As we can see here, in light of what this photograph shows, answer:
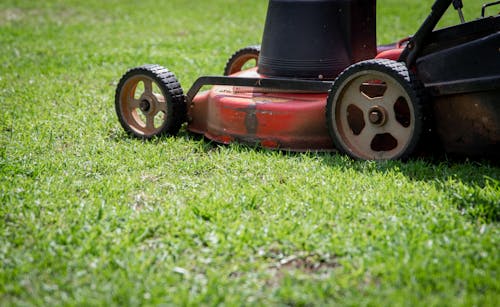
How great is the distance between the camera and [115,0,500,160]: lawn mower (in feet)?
12.4

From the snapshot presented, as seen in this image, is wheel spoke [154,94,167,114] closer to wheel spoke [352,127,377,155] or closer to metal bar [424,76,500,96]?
wheel spoke [352,127,377,155]

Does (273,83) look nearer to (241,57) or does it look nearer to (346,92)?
(346,92)

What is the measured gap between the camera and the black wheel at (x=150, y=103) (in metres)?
4.80

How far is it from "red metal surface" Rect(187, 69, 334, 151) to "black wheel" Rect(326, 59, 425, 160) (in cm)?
20

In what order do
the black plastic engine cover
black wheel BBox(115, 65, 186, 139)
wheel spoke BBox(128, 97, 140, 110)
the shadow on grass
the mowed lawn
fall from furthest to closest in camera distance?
1. wheel spoke BBox(128, 97, 140, 110)
2. black wheel BBox(115, 65, 186, 139)
3. the black plastic engine cover
4. the shadow on grass
5. the mowed lawn

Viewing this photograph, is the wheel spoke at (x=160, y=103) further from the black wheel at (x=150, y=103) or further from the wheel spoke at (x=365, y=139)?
the wheel spoke at (x=365, y=139)

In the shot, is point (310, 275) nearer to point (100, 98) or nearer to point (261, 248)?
point (261, 248)

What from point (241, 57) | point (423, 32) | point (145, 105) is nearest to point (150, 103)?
point (145, 105)

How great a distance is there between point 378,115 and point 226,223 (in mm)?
1280

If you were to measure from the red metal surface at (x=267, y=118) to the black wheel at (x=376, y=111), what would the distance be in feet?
0.65

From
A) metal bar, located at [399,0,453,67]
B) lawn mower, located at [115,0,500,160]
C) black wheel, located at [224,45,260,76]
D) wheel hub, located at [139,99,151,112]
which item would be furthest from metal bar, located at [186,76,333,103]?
black wheel, located at [224,45,260,76]

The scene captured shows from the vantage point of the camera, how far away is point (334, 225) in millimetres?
3275

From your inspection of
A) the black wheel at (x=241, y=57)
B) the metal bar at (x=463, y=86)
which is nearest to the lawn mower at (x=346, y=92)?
the metal bar at (x=463, y=86)

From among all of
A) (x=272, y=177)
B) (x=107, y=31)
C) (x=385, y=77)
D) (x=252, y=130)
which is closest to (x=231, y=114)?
(x=252, y=130)
